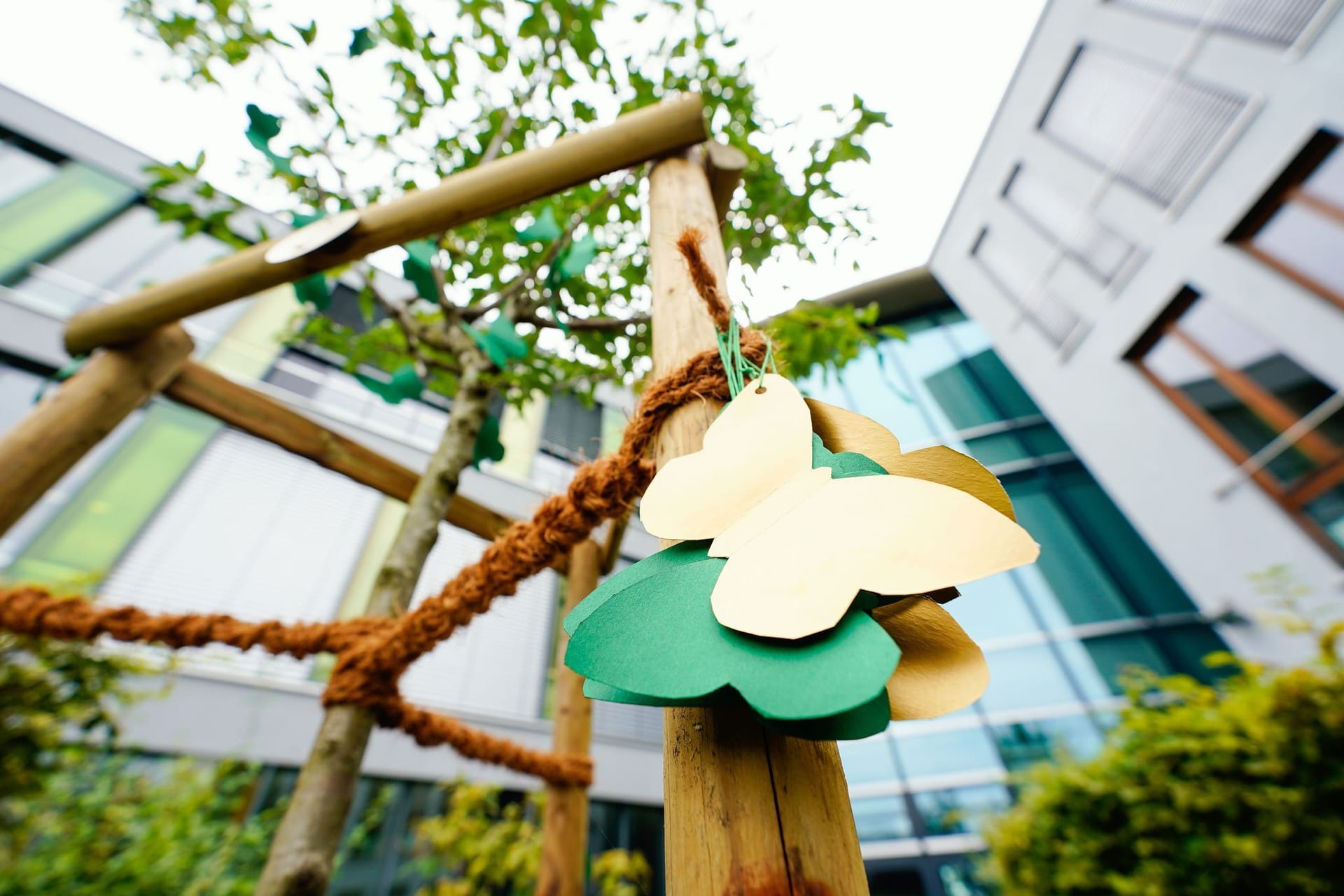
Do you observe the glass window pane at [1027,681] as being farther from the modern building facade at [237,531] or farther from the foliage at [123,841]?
the foliage at [123,841]

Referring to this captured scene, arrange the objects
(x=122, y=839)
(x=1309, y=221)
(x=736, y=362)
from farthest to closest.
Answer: (x=1309, y=221) → (x=122, y=839) → (x=736, y=362)

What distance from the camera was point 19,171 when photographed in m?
5.48

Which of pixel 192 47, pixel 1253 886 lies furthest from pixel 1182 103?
pixel 192 47

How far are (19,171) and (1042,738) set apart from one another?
11165mm

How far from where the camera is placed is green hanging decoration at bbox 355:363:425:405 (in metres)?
1.45

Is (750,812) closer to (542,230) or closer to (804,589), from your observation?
(804,589)

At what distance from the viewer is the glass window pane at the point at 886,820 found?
14.5ft

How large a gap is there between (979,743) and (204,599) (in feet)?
20.8

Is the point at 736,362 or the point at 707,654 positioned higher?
the point at 736,362

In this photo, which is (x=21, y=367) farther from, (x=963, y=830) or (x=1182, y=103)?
(x=1182, y=103)

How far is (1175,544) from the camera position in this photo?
4.44 m

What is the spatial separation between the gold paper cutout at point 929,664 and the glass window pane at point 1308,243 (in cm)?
518

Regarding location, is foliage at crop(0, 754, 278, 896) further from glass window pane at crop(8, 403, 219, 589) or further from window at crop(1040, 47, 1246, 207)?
window at crop(1040, 47, 1246, 207)

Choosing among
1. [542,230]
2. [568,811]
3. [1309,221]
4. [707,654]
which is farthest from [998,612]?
[707,654]
